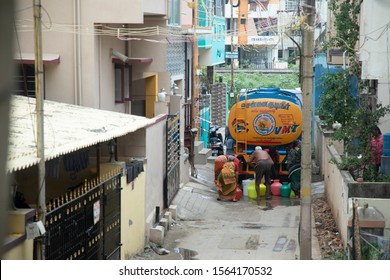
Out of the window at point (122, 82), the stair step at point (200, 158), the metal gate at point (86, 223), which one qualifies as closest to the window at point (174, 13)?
the window at point (122, 82)

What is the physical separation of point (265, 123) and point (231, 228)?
20.7 feet

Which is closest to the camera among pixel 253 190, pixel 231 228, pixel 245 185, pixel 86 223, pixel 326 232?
pixel 86 223

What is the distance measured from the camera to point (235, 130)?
21.5 m

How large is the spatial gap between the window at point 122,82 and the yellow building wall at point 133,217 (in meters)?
3.80

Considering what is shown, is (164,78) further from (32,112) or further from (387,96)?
(32,112)

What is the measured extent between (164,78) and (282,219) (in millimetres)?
5156

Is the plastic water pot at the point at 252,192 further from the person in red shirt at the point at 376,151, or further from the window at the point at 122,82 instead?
the person in red shirt at the point at 376,151

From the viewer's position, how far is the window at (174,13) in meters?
18.9

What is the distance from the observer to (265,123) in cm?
2116

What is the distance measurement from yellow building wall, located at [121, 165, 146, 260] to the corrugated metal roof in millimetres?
1067

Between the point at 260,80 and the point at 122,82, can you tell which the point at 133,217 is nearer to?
the point at 122,82

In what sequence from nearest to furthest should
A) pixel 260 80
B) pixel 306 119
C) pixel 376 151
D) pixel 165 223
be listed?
pixel 306 119 → pixel 376 151 → pixel 165 223 → pixel 260 80

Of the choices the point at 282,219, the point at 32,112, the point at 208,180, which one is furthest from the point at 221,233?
the point at 208,180

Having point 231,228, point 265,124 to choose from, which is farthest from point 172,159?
point 265,124
